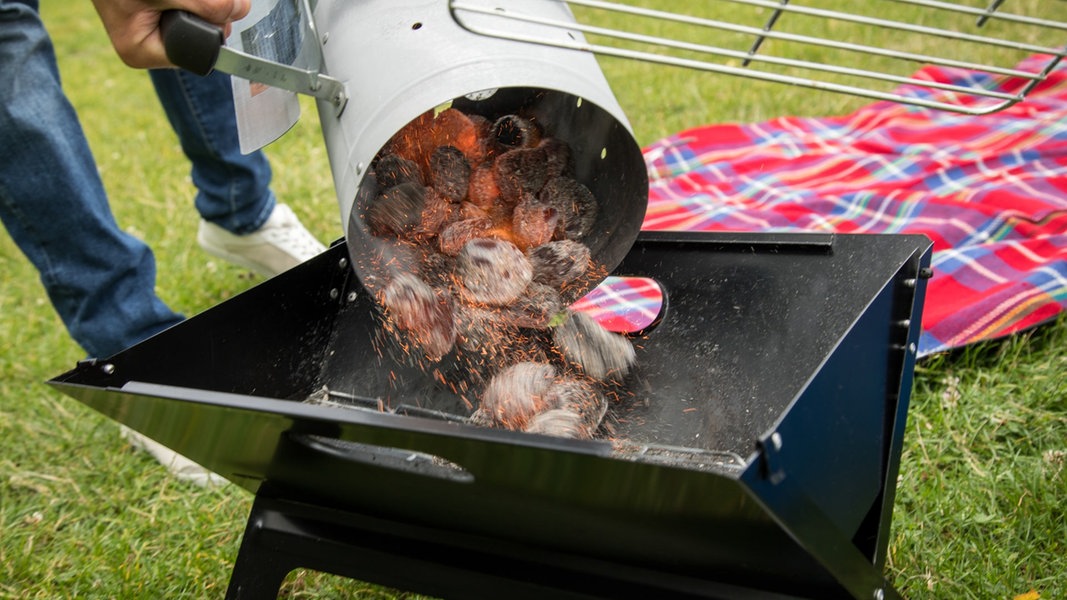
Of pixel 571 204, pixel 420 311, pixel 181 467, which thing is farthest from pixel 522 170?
pixel 181 467

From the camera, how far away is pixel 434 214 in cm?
162

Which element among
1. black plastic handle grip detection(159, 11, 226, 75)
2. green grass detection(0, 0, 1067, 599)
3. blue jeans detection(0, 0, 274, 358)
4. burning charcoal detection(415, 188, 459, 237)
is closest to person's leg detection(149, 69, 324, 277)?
green grass detection(0, 0, 1067, 599)

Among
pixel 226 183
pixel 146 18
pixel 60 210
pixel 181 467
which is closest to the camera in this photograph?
pixel 146 18

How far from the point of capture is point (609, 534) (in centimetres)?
115

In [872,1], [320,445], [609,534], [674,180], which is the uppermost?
[872,1]

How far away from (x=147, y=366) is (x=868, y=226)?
192 cm

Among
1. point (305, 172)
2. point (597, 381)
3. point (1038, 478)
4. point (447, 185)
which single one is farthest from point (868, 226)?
point (305, 172)

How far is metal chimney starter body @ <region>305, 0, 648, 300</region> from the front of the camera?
4.24 feet

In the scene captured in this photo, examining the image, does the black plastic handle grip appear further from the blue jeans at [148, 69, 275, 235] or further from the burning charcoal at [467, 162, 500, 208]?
the blue jeans at [148, 69, 275, 235]

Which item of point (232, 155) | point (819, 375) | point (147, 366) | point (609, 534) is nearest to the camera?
point (819, 375)

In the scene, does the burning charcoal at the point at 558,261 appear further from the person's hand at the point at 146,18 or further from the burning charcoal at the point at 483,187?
the person's hand at the point at 146,18

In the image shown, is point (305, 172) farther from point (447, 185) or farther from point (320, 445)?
point (320, 445)

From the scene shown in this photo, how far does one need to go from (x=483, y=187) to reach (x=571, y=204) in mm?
164

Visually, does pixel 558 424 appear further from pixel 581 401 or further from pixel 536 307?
pixel 536 307
